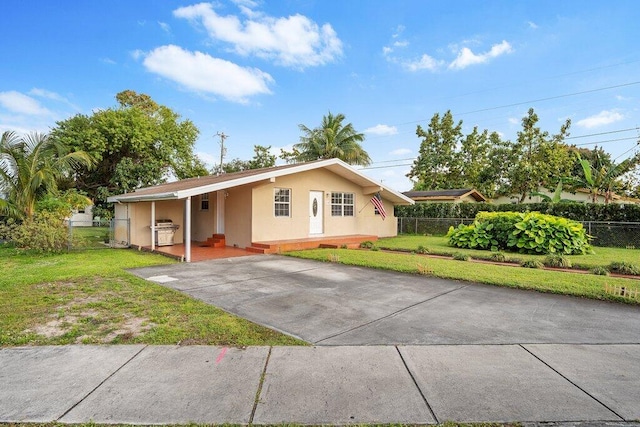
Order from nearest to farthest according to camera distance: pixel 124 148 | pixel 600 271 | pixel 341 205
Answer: pixel 600 271
pixel 341 205
pixel 124 148

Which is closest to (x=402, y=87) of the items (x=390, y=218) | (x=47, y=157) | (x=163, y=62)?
(x=390, y=218)

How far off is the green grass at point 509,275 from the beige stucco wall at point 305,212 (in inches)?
128

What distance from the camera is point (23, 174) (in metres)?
12.2

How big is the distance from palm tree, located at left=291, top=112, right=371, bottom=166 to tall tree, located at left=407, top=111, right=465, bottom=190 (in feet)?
16.7

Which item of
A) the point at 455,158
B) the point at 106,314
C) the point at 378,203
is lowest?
the point at 106,314

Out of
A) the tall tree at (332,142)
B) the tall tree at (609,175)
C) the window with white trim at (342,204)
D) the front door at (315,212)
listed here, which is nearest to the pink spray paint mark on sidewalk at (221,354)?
the front door at (315,212)

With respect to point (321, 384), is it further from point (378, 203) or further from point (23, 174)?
point (23, 174)

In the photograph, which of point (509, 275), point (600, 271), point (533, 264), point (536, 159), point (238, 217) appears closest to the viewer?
point (509, 275)

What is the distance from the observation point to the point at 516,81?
19469 mm

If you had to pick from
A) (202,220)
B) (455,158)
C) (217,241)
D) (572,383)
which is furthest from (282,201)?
(455,158)

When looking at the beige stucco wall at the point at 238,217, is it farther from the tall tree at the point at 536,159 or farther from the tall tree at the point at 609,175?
the tall tree at the point at 536,159

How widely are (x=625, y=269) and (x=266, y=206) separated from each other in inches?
413

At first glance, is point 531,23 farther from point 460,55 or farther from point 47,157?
point 47,157

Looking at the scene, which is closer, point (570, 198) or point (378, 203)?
point (378, 203)
